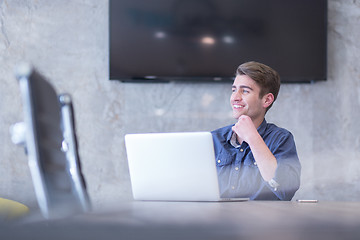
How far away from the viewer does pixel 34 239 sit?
441 millimetres

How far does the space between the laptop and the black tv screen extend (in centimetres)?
176

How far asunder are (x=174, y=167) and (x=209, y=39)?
1.93 m

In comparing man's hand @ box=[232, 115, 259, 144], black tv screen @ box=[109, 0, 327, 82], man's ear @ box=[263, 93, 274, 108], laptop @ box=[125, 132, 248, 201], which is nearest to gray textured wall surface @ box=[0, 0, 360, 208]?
black tv screen @ box=[109, 0, 327, 82]

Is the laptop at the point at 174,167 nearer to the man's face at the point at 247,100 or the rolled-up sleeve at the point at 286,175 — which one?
the rolled-up sleeve at the point at 286,175

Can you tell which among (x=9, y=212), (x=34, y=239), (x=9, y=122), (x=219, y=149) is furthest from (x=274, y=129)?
(x=9, y=122)

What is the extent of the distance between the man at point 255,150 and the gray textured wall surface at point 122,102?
1113 millimetres

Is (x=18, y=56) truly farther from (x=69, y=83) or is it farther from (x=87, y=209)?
(x=87, y=209)

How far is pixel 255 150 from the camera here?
1.60 m

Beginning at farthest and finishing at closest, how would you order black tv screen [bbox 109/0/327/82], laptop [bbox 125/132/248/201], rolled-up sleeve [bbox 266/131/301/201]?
black tv screen [bbox 109/0/327/82]
rolled-up sleeve [bbox 266/131/301/201]
laptop [bbox 125/132/248/201]

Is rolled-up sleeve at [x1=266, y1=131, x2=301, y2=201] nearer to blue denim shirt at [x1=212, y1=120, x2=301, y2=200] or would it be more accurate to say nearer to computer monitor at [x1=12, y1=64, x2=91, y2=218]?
blue denim shirt at [x1=212, y1=120, x2=301, y2=200]

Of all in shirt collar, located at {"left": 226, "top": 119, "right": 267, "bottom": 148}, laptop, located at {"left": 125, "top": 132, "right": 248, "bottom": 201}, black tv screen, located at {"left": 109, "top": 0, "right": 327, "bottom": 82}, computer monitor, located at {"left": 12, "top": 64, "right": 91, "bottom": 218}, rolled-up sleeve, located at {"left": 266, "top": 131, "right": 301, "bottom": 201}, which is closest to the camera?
computer monitor, located at {"left": 12, "top": 64, "right": 91, "bottom": 218}

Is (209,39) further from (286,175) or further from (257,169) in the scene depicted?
(286,175)

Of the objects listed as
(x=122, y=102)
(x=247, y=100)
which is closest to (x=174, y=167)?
(x=247, y=100)

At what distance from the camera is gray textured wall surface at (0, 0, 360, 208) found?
9.93ft
